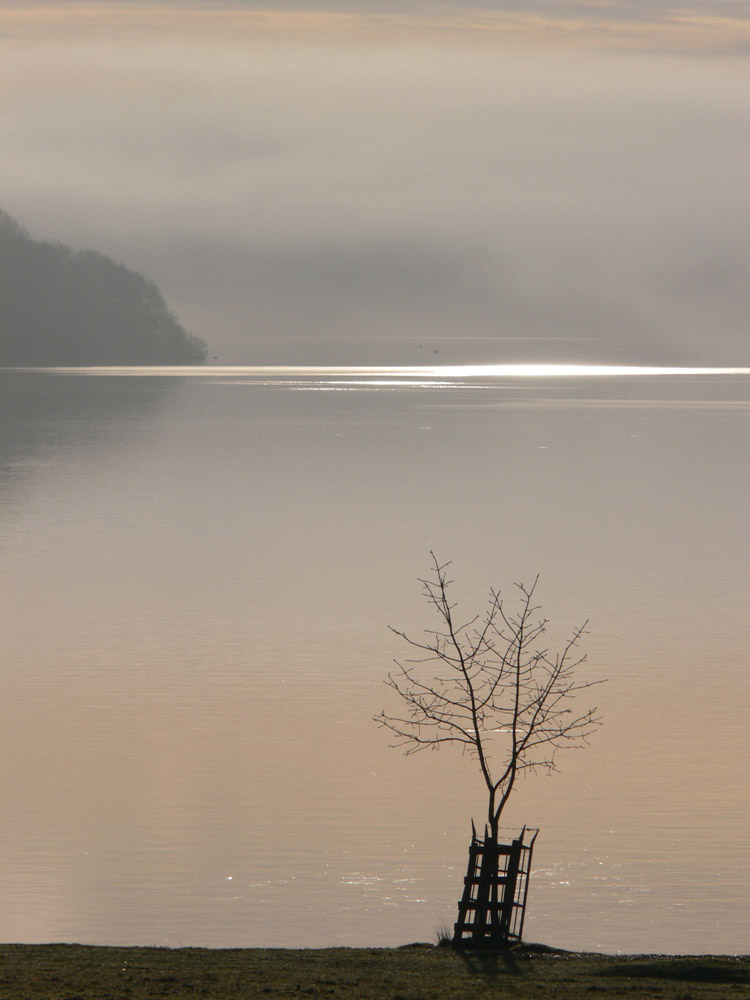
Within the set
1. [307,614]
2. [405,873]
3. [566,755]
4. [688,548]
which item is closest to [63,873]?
[405,873]

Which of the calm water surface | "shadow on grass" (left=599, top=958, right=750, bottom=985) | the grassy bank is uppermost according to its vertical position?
the calm water surface

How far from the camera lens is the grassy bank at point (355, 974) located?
693 inches

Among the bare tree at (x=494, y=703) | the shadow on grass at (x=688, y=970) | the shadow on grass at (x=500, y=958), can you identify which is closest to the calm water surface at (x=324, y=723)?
the bare tree at (x=494, y=703)

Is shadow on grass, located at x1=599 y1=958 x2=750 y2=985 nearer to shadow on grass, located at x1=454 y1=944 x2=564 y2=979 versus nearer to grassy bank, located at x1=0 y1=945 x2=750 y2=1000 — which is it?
grassy bank, located at x1=0 y1=945 x2=750 y2=1000

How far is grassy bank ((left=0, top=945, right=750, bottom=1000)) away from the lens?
1759 cm

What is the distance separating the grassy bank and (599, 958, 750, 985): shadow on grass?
0.01 m

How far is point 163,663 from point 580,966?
986 inches

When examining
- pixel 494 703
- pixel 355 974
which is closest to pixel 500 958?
pixel 355 974

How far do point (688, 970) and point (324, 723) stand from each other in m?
17.6

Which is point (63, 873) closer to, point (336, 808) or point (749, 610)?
point (336, 808)

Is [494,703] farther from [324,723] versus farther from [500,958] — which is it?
[500,958]

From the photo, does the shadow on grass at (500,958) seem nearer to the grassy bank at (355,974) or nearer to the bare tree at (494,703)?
the grassy bank at (355,974)

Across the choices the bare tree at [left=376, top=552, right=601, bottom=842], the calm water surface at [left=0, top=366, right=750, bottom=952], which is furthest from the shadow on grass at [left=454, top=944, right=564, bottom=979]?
the bare tree at [left=376, top=552, right=601, bottom=842]

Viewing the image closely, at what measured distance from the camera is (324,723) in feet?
119
